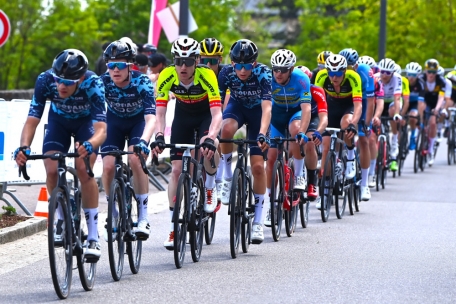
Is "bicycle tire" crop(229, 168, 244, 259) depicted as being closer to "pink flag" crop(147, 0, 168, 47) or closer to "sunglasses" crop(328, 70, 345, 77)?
"sunglasses" crop(328, 70, 345, 77)

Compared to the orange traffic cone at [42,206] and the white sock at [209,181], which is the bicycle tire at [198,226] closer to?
the white sock at [209,181]

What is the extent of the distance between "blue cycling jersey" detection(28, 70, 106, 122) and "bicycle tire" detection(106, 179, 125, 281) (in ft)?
2.13

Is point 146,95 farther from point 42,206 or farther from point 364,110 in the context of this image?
point 364,110

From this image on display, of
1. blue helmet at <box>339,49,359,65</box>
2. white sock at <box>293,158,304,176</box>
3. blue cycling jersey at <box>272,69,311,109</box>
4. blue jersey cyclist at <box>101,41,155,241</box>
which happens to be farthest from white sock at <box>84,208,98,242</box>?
blue helmet at <box>339,49,359,65</box>

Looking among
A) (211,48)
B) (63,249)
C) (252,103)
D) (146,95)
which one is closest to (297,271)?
(146,95)

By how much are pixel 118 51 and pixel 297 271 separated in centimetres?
240

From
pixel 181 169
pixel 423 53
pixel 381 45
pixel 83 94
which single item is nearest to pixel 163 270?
pixel 181 169

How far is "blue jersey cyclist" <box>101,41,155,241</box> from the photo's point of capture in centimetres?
938

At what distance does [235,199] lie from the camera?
34.1 feet

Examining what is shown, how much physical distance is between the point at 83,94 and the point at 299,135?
11.6 feet

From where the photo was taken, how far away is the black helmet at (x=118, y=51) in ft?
30.6

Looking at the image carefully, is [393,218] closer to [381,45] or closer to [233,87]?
[233,87]

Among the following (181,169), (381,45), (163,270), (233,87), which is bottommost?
(163,270)

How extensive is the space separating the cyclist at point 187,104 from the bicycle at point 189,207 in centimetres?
16
